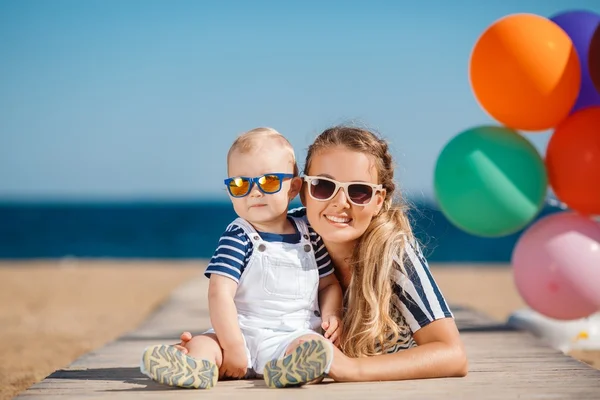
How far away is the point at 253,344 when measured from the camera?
3365mm

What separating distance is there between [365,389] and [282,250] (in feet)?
2.37

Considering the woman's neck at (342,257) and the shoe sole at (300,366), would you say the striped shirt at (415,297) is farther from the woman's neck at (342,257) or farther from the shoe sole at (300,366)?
the shoe sole at (300,366)

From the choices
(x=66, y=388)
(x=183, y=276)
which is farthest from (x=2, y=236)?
(x=66, y=388)

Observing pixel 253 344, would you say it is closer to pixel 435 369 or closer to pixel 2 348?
pixel 435 369

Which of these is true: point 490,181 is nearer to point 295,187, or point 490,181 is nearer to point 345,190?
point 345,190

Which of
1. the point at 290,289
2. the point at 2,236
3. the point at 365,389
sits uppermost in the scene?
the point at 2,236

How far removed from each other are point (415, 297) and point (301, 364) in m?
0.67

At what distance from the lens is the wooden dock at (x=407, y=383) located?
3033 mm

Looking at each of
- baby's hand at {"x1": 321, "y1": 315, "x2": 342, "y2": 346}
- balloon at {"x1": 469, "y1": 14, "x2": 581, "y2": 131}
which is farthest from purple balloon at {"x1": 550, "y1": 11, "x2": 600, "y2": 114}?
baby's hand at {"x1": 321, "y1": 315, "x2": 342, "y2": 346}

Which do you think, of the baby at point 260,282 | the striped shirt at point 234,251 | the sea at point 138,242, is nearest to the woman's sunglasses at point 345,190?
the baby at point 260,282

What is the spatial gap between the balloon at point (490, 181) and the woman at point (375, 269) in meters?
0.70

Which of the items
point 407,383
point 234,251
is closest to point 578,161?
point 407,383

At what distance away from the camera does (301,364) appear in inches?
119

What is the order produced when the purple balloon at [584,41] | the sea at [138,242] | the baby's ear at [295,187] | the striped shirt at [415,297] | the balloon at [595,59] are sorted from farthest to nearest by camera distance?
the sea at [138,242] < the purple balloon at [584,41] < the balloon at [595,59] < the baby's ear at [295,187] < the striped shirt at [415,297]
